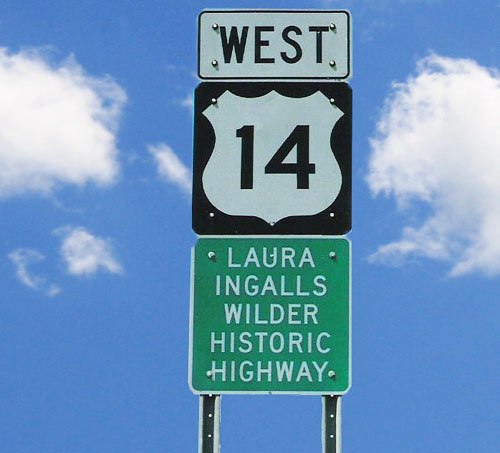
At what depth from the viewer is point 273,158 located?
14.6 ft

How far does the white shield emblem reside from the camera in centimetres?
444

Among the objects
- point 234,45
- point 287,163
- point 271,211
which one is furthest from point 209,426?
point 234,45

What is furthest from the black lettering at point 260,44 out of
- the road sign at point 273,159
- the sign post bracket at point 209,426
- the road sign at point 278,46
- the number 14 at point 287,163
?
Answer: the sign post bracket at point 209,426

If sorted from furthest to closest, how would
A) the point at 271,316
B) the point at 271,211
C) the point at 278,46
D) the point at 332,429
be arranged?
the point at 278,46
the point at 271,211
the point at 271,316
the point at 332,429

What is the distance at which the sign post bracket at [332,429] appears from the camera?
4.09 meters

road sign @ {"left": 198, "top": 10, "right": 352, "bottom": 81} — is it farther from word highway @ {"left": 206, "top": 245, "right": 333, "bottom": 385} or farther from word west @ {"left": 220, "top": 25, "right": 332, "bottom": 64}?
word highway @ {"left": 206, "top": 245, "right": 333, "bottom": 385}

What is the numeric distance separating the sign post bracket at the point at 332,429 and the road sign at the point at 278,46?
5.26 feet

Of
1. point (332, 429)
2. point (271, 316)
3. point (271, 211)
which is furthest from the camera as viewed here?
point (271, 211)

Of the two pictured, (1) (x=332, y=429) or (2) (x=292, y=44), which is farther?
(2) (x=292, y=44)

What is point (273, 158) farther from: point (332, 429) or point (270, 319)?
point (332, 429)

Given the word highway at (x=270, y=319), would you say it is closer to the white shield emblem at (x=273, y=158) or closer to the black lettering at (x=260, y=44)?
the white shield emblem at (x=273, y=158)

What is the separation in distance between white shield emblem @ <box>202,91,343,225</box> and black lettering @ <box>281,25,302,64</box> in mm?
186

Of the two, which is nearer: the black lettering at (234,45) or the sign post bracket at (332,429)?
the sign post bracket at (332,429)

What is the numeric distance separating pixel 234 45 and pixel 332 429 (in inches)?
75.6
